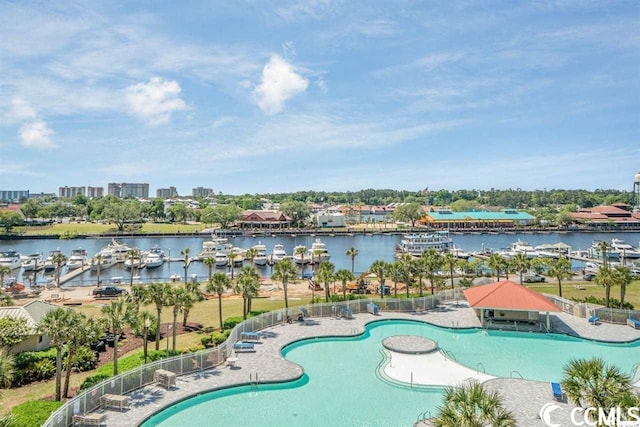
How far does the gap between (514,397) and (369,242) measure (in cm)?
10742

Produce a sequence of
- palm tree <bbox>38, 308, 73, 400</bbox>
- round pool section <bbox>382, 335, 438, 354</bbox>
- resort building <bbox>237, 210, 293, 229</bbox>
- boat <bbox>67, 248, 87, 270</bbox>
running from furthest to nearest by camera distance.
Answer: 1. resort building <bbox>237, 210, 293, 229</bbox>
2. boat <bbox>67, 248, 87, 270</bbox>
3. round pool section <bbox>382, 335, 438, 354</bbox>
4. palm tree <bbox>38, 308, 73, 400</bbox>

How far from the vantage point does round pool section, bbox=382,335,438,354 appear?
30177 mm

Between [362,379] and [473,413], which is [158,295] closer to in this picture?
[362,379]

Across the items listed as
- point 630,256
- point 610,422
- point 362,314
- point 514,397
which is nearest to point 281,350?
point 362,314

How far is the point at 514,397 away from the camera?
73.7 ft

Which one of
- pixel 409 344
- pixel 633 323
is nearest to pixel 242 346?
pixel 409 344

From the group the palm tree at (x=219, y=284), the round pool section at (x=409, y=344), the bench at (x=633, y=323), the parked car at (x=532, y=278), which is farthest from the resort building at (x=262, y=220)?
the bench at (x=633, y=323)

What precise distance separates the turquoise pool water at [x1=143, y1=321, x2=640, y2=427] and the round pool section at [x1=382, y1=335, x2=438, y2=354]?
97 cm

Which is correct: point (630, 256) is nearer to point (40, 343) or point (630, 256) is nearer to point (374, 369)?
point (374, 369)

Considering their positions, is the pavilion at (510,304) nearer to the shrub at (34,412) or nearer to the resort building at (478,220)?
the shrub at (34,412)

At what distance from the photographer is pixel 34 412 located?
19.2 m

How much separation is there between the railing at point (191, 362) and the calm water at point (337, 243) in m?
43.9

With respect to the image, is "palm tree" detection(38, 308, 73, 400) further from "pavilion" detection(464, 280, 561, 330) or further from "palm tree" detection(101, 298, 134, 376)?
"pavilion" detection(464, 280, 561, 330)

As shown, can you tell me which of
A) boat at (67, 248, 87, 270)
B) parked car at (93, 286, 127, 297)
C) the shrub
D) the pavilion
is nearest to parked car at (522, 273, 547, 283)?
the pavilion
